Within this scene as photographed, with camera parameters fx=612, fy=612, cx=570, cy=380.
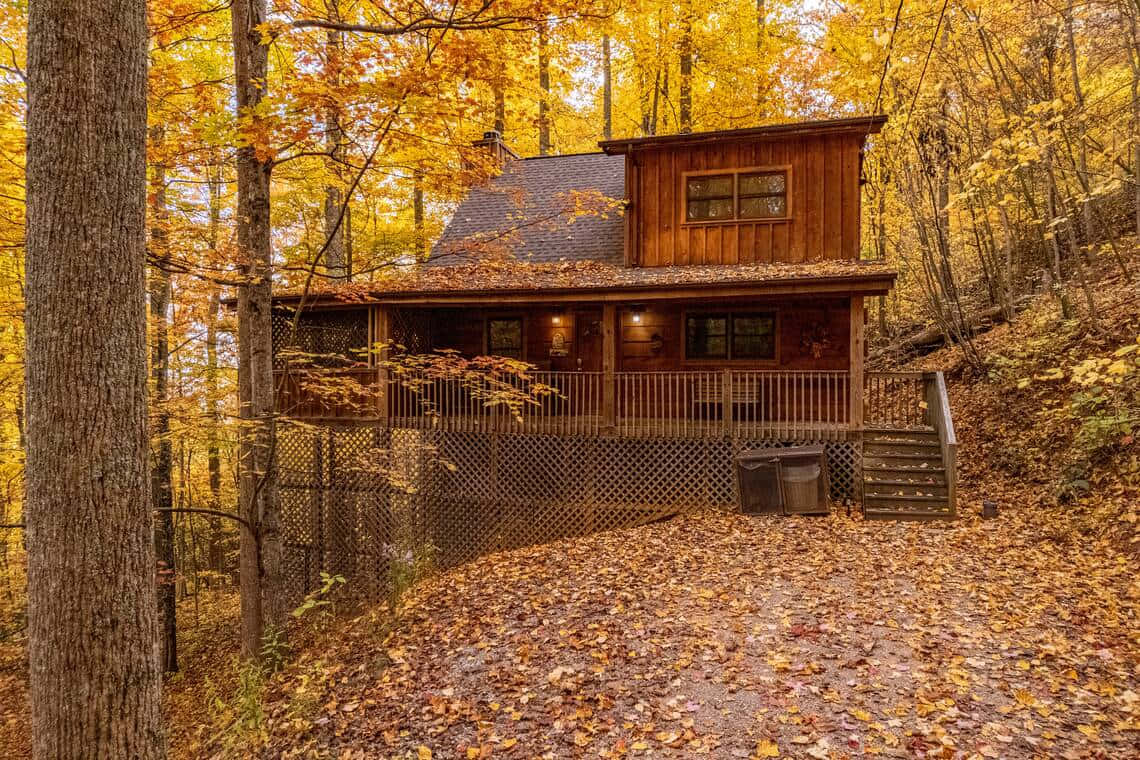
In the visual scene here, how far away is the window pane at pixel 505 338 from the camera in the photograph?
13.6 m

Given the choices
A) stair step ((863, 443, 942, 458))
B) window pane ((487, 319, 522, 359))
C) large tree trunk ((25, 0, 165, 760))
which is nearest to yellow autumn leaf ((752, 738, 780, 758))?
large tree trunk ((25, 0, 165, 760))

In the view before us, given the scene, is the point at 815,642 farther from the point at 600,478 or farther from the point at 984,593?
the point at 600,478

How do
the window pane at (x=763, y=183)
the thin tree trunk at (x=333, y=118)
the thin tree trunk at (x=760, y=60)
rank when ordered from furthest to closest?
the thin tree trunk at (x=760, y=60)
the window pane at (x=763, y=183)
the thin tree trunk at (x=333, y=118)

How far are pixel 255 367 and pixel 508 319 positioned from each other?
6707mm

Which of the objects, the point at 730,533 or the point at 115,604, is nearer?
the point at 115,604

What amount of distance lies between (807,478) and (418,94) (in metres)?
7.75

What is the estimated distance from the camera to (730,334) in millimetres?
12422

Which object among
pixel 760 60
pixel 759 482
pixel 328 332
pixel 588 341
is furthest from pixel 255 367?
pixel 760 60

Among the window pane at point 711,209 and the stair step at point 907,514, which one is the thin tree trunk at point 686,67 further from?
the stair step at point 907,514

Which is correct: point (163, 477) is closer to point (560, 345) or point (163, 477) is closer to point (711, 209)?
point (560, 345)

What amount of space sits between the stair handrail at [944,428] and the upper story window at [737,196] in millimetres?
4232

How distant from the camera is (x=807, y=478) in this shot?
970 cm

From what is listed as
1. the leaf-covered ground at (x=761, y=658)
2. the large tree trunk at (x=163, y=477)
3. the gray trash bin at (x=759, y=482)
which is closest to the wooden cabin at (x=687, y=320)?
the gray trash bin at (x=759, y=482)

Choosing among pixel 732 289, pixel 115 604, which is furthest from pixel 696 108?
pixel 115 604
